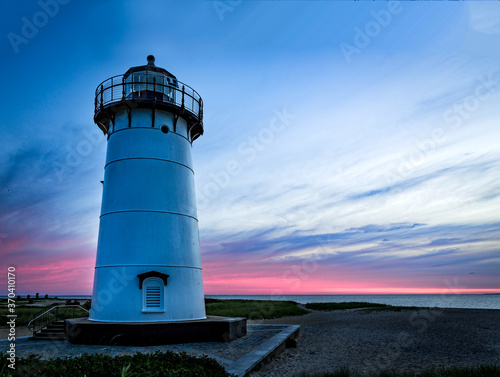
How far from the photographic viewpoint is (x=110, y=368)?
Answer: 6824mm

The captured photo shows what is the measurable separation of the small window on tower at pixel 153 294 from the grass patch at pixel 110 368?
6797mm

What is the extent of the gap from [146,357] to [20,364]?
2.41 metres

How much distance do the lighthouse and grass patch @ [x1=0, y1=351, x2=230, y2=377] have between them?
244 inches

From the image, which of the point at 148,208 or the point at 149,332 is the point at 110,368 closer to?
the point at 149,332

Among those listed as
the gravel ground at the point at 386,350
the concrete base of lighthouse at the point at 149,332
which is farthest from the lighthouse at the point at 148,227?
the gravel ground at the point at 386,350

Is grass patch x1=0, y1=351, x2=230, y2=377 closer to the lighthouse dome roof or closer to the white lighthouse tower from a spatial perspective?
the white lighthouse tower

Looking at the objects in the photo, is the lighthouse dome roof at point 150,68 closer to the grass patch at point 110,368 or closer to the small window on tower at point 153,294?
the small window on tower at point 153,294

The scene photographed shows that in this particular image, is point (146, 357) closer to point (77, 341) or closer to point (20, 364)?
point (20, 364)

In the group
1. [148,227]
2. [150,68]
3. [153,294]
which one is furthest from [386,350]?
[150,68]

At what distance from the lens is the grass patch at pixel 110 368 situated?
20.8ft

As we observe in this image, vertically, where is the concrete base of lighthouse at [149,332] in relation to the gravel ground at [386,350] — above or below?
above

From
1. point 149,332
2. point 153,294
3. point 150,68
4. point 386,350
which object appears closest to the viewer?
point 149,332

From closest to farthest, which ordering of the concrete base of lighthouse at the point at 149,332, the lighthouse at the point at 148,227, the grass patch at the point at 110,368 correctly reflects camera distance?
the grass patch at the point at 110,368 < the concrete base of lighthouse at the point at 149,332 < the lighthouse at the point at 148,227

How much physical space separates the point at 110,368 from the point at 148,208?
30.1 ft
